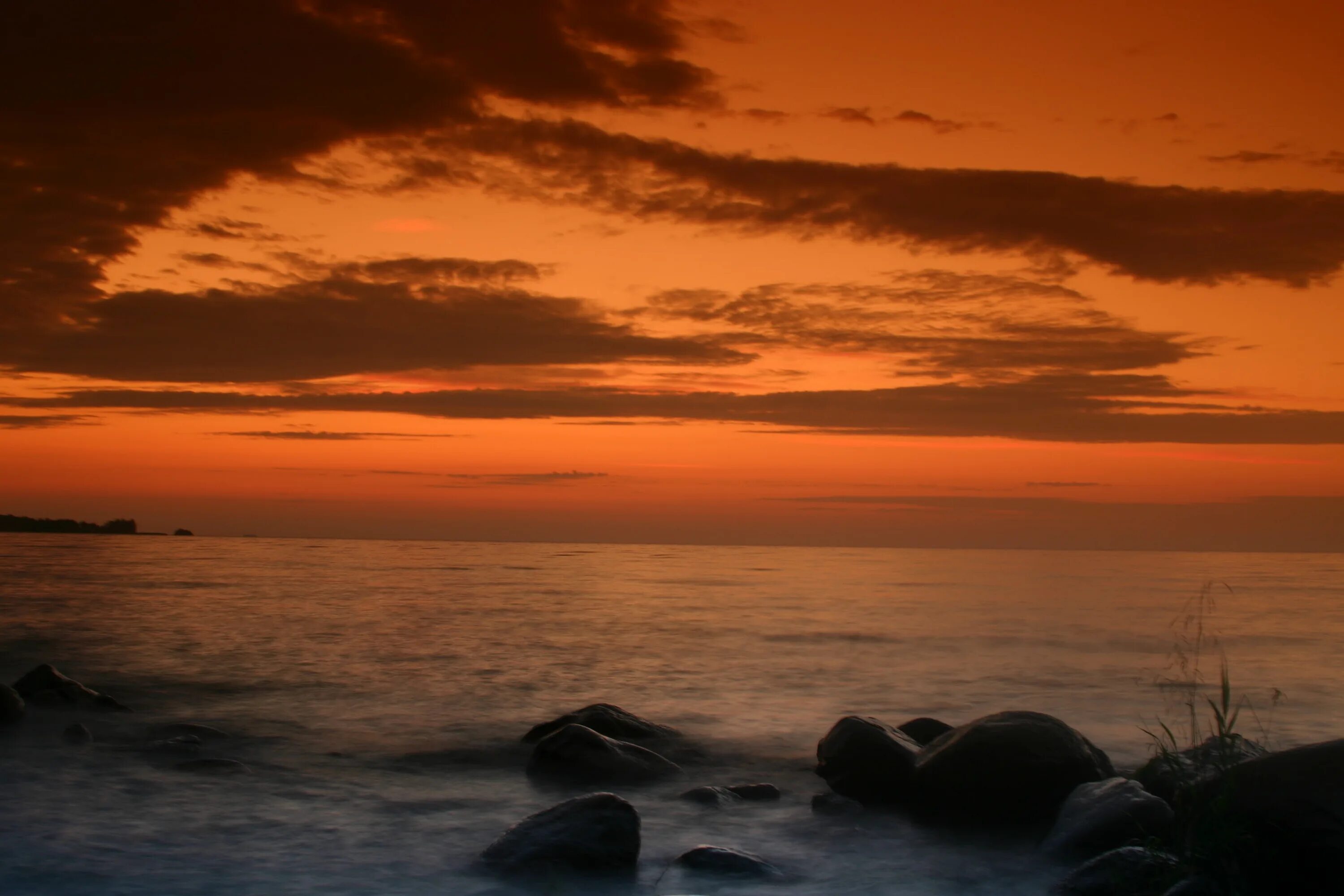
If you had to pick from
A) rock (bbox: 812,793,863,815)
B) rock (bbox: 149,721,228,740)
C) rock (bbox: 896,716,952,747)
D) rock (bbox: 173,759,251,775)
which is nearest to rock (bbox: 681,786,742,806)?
rock (bbox: 812,793,863,815)

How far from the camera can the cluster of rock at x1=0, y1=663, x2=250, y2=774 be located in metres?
10.8

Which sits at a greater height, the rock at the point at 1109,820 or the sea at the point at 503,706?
the rock at the point at 1109,820

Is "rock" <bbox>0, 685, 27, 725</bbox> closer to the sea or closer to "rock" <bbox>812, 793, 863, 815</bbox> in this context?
the sea

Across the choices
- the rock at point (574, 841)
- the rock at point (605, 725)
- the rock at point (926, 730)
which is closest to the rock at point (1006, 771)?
the rock at point (926, 730)

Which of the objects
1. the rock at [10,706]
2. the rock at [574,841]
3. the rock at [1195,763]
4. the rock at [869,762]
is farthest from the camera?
the rock at [10,706]

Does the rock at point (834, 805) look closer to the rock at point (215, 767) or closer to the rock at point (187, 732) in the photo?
the rock at point (215, 767)

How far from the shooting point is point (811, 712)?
599 inches

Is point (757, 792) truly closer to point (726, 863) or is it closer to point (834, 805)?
point (834, 805)

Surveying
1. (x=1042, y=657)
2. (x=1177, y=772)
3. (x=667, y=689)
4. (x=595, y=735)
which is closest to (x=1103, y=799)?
(x=1177, y=772)

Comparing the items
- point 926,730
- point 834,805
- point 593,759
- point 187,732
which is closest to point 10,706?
point 187,732

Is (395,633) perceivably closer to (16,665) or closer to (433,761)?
(16,665)

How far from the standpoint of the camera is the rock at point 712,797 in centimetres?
952

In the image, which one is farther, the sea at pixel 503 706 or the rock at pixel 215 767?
the rock at pixel 215 767

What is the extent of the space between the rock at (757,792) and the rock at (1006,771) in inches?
59.5
